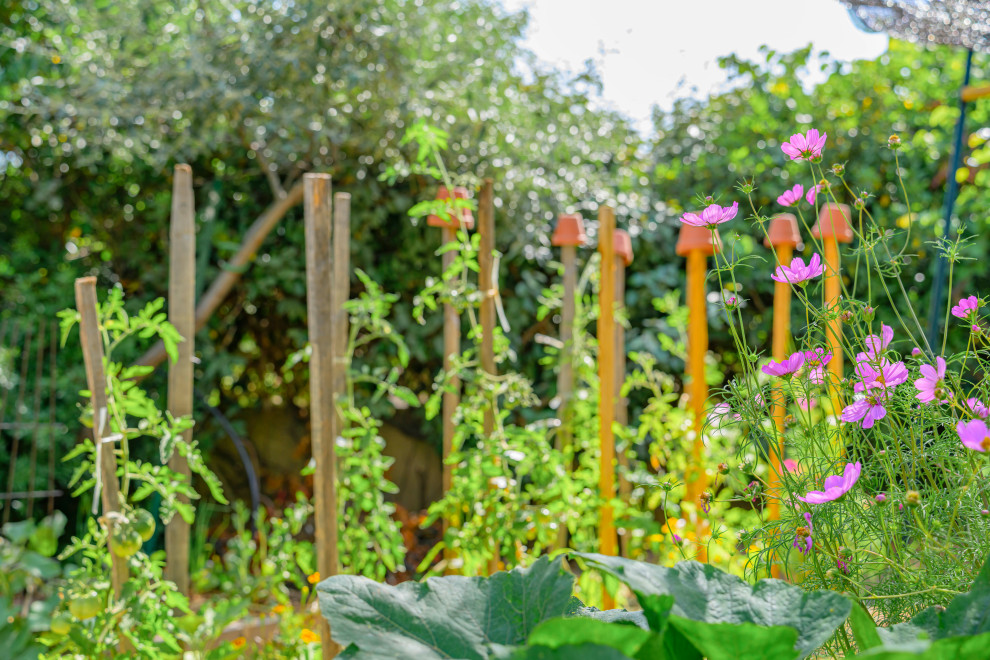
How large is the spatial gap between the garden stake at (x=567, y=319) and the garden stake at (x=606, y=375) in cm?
12

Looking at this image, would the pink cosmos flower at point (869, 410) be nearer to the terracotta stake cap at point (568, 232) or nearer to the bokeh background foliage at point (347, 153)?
the terracotta stake cap at point (568, 232)

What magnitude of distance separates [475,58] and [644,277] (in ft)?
4.50

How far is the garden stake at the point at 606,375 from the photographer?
6.69ft

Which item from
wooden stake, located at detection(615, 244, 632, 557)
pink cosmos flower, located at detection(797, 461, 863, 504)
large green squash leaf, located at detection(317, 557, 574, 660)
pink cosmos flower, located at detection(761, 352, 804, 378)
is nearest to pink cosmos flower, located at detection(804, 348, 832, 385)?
pink cosmos flower, located at detection(761, 352, 804, 378)

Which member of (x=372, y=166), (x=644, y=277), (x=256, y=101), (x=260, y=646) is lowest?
(x=260, y=646)

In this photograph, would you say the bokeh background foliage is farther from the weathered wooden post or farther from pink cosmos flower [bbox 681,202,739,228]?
pink cosmos flower [bbox 681,202,739,228]

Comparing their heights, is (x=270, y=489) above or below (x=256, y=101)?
below

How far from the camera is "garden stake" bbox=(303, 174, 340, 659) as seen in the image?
1574 millimetres

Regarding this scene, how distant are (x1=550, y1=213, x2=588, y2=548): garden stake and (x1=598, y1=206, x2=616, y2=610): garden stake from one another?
124 mm

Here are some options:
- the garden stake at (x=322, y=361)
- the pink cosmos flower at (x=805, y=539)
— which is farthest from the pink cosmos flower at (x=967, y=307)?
the garden stake at (x=322, y=361)

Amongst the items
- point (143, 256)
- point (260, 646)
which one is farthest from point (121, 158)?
point (260, 646)

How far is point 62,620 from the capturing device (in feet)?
4.96

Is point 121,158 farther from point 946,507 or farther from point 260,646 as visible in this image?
point 946,507

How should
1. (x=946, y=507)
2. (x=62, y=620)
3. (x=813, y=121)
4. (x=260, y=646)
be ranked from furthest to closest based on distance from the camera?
(x=813, y=121)
(x=260, y=646)
(x=62, y=620)
(x=946, y=507)
